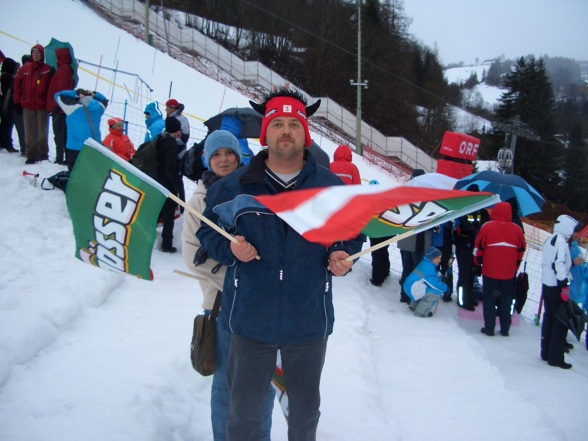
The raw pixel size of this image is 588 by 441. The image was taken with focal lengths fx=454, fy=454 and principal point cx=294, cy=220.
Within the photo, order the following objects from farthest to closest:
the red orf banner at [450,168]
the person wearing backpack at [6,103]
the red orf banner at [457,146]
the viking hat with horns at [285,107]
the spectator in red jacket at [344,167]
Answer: the red orf banner at [450,168] < the red orf banner at [457,146] < the person wearing backpack at [6,103] < the spectator in red jacket at [344,167] < the viking hat with horns at [285,107]

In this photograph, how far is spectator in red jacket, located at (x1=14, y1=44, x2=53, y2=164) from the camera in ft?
24.6

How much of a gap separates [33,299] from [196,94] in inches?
782

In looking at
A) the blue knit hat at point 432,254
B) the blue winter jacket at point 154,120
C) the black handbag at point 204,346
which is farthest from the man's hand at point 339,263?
the blue winter jacket at point 154,120

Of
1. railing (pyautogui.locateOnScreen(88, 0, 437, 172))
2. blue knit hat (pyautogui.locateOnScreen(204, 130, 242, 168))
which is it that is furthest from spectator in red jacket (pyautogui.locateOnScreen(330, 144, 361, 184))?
railing (pyautogui.locateOnScreen(88, 0, 437, 172))

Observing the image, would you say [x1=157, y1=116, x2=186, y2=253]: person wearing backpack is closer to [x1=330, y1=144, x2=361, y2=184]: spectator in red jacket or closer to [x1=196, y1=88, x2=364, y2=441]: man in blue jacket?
[x1=330, y1=144, x2=361, y2=184]: spectator in red jacket

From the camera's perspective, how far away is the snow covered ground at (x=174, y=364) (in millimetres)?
3131

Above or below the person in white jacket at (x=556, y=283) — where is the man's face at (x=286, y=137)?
above

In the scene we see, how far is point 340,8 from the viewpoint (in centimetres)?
5019

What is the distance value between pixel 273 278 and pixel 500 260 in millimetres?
4791

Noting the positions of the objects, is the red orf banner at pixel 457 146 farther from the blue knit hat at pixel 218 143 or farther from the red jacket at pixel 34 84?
the red jacket at pixel 34 84

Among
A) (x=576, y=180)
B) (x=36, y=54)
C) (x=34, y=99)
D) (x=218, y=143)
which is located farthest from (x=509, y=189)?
(x=576, y=180)

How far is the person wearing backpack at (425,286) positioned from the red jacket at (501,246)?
2.03 feet

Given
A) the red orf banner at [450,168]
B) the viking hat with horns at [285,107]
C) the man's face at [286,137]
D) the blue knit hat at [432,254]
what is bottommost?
the blue knit hat at [432,254]

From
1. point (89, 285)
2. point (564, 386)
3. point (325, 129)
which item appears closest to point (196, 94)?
point (325, 129)
